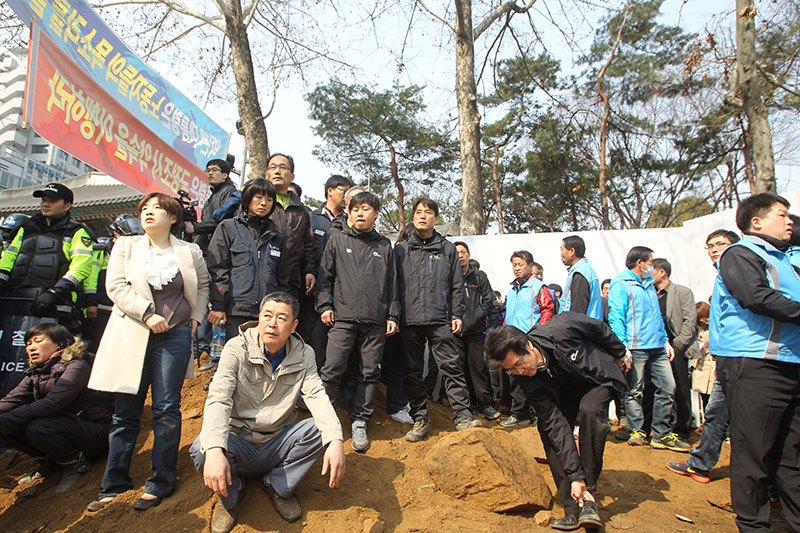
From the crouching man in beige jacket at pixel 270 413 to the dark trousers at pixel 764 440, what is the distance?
86.8 inches

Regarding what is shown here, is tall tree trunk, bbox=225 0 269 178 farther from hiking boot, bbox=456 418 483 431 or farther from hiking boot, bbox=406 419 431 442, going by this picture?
hiking boot, bbox=456 418 483 431

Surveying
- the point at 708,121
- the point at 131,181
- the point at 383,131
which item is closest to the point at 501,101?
the point at 383,131

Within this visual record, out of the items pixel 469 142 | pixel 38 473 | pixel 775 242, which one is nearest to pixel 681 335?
pixel 775 242

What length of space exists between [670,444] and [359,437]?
2880 millimetres

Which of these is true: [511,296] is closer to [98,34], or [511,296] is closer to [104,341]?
[104,341]

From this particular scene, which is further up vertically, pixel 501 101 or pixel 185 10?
pixel 501 101

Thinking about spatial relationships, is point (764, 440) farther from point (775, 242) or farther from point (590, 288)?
point (590, 288)

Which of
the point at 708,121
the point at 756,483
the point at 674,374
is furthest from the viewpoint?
the point at 708,121

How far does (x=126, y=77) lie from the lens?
226 inches

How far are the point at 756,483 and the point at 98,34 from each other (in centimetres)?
700

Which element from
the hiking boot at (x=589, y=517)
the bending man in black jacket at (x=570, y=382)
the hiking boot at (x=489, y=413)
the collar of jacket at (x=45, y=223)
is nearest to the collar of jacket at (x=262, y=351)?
the bending man in black jacket at (x=570, y=382)

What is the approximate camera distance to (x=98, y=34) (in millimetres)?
5246

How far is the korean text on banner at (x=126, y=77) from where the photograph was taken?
15.1 ft

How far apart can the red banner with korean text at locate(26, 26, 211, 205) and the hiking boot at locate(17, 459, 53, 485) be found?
9.23 feet
